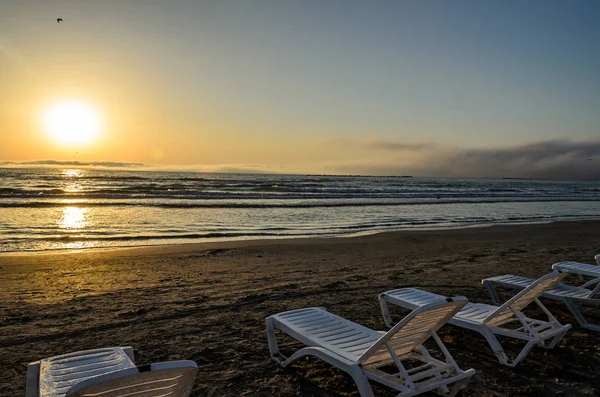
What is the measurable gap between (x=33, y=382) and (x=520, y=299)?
4.33m

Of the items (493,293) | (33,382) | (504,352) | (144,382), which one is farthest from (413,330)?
(493,293)

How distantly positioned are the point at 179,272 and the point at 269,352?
4240 mm

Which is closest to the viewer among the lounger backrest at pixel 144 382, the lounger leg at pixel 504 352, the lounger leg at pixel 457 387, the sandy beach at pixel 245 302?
the lounger backrest at pixel 144 382

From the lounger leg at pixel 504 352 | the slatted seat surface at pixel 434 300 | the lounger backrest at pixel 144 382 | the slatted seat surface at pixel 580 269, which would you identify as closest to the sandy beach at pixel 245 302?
the lounger leg at pixel 504 352

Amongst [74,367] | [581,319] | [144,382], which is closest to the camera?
[144,382]

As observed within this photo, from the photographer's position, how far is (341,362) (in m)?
3.48

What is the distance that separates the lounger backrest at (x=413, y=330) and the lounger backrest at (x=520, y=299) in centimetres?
102

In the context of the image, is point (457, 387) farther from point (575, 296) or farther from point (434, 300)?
point (575, 296)

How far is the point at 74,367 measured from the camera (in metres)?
3.13

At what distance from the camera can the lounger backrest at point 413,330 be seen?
3264mm

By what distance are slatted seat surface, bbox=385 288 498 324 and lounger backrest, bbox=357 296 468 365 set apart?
1034 mm

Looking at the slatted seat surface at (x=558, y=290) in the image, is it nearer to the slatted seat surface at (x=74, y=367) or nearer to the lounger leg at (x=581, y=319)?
the lounger leg at (x=581, y=319)

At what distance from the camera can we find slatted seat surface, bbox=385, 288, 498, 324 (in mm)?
4719

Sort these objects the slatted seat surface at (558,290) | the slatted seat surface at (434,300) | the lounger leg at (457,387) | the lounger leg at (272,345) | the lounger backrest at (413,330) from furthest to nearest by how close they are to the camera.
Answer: the slatted seat surface at (558,290), the slatted seat surface at (434,300), the lounger leg at (272,345), the lounger leg at (457,387), the lounger backrest at (413,330)
